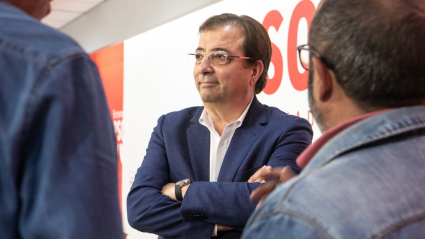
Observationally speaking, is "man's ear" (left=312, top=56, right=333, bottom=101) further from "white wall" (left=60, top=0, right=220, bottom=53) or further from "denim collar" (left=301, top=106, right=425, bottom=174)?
"white wall" (left=60, top=0, right=220, bottom=53)

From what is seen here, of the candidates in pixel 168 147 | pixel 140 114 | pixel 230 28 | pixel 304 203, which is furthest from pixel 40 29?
pixel 140 114

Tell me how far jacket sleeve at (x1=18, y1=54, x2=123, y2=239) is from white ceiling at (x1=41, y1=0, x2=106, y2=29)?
596 centimetres

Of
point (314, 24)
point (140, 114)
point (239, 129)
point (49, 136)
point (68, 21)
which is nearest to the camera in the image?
point (49, 136)

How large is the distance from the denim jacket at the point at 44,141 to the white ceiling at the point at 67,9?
19.5ft

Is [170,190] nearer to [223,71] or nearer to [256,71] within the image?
[223,71]

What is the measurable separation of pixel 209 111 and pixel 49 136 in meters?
1.52

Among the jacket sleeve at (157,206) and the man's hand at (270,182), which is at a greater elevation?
the man's hand at (270,182)

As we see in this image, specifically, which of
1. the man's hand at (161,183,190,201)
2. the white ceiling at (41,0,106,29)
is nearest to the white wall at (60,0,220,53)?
the white ceiling at (41,0,106,29)

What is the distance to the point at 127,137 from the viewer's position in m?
5.29

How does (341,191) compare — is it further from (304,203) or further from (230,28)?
(230,28)

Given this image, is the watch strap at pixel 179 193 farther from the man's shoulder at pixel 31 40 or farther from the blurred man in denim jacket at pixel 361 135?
the man's shoulder at pixel 31 40

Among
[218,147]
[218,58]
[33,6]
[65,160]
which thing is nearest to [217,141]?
[218,147]

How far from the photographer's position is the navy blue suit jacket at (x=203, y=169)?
1.78 metres

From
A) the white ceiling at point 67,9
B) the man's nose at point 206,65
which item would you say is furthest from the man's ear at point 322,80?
the white ceiling at point 67,9
